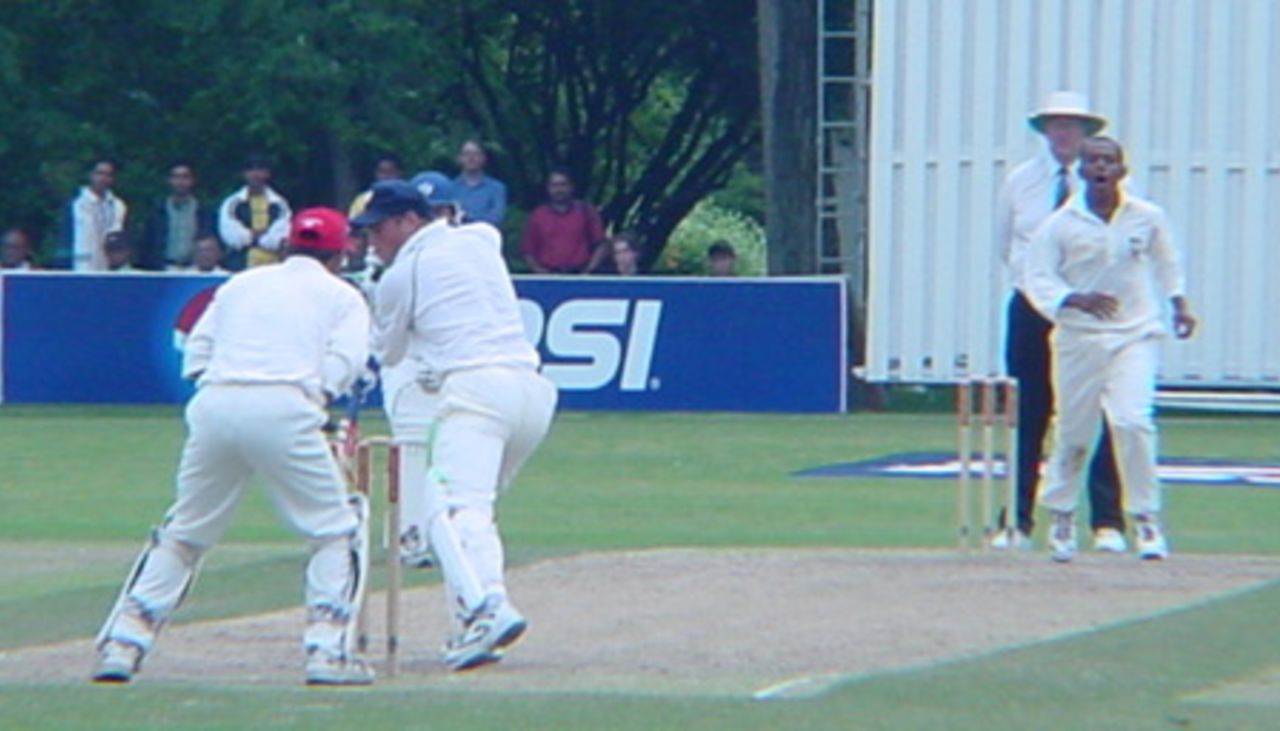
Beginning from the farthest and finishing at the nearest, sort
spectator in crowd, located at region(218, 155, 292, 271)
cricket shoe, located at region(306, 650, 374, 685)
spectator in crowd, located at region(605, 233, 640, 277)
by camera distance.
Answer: spectator in crowd, located at region(605, 233, 640, 277) → spectator in crowd, located at region(218, 155, 292, 271) → cricket shoe, located at region(306, 650, 374, 685)

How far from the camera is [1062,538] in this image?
1417 cm

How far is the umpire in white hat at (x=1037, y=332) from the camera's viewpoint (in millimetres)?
14781

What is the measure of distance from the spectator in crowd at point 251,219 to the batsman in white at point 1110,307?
13108mm

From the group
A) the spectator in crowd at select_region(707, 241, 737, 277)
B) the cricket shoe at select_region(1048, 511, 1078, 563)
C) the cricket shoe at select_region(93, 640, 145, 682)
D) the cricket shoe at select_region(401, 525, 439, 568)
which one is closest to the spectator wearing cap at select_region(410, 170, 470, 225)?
the cricket shoe at select_region(93, 640, 145, 682)

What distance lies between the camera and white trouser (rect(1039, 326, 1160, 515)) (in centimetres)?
1395

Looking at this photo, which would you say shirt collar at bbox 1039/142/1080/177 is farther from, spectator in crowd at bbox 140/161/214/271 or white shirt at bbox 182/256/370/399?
spectator in crowd at bbox 140/161/214/271

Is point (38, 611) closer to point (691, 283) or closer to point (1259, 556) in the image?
point (1259, 556)

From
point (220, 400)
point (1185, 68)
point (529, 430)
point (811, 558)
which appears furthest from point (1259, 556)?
point (1185, 68)

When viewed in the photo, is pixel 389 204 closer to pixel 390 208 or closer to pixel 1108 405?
pixel 390 208

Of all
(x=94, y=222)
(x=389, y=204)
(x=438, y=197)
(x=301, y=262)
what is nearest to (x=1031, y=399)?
(x=438, y=197)

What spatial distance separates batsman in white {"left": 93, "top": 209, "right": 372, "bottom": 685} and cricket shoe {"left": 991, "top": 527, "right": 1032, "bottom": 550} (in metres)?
4.97

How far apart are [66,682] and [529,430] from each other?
1811 millimetres

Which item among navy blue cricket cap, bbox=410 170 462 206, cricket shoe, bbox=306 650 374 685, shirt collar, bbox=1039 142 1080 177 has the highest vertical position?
navy blue cricket cap, bbox=410 170 462 206

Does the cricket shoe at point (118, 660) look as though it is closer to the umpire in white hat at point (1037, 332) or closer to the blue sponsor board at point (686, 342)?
the umpire in white hat at point (1037, 332)
